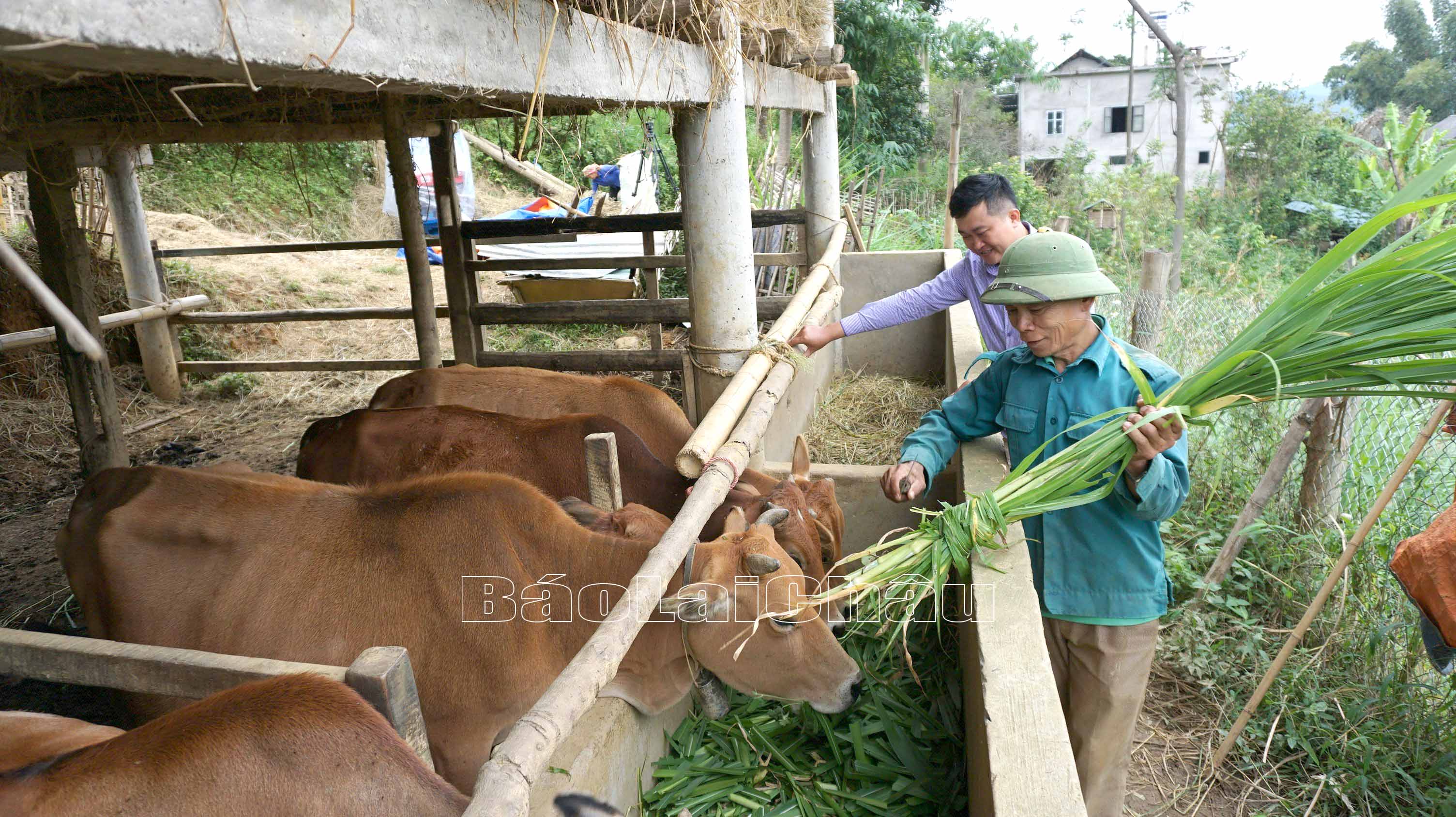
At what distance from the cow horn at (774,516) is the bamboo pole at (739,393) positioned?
302 mm

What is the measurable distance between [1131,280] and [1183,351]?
7604 mm

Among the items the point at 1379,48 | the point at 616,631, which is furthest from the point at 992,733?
the point at 1379,48

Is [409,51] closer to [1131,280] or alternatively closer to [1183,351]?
[1183,351]

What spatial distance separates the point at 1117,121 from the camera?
44938 millimetres

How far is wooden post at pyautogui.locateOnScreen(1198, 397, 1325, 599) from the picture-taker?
4172 mm

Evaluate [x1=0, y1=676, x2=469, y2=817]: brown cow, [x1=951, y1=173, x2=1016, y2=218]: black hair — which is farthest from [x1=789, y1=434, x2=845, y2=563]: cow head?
[x1=0, y1=676, x2=469, y2=817]: brown cow

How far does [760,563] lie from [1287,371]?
1744mm

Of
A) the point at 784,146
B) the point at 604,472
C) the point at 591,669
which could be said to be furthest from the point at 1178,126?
the point at 591,669

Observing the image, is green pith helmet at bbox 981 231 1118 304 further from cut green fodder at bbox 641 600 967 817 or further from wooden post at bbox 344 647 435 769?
wooden post at bbox 344 647 435 769

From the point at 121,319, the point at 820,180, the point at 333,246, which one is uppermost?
the point at 820,180

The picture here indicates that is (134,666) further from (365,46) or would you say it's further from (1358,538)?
(1358,538)

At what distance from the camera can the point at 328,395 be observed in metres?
8.86

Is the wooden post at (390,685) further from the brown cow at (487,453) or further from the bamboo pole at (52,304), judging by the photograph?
the brown cow at (487,453)

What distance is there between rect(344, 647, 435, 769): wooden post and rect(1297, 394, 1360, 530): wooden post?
4141 millimetres
